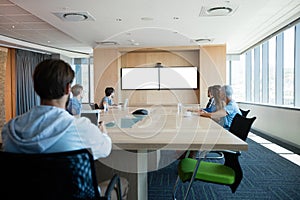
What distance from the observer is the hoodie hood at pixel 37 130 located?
108 cm

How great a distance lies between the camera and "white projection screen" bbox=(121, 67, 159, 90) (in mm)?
9164

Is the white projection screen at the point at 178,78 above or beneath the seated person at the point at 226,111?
above

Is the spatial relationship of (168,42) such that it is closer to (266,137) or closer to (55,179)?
(266,137)

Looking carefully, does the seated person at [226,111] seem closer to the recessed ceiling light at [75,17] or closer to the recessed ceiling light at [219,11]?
the recessed ceiling light at [219,11]

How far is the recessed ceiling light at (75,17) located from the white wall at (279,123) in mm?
4564

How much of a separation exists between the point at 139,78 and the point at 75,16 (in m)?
4.41

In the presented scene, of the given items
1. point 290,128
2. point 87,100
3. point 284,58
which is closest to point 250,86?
point 284,58

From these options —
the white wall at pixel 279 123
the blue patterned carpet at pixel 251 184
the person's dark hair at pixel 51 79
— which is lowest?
the blue patterned carpet at pixel 251 184

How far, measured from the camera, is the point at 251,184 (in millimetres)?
3180

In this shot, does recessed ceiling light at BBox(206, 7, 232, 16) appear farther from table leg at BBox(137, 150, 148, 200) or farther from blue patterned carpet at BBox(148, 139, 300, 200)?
table leg at BBox(137, 150, 148, 200)

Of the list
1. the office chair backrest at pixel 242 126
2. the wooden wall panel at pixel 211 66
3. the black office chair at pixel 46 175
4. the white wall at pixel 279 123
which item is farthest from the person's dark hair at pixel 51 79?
the wooden wall panel at pixel 211 66

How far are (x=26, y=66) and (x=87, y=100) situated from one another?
3030mm

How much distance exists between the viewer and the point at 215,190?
3.01m

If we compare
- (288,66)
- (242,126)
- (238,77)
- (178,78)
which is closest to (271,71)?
(288,66)
